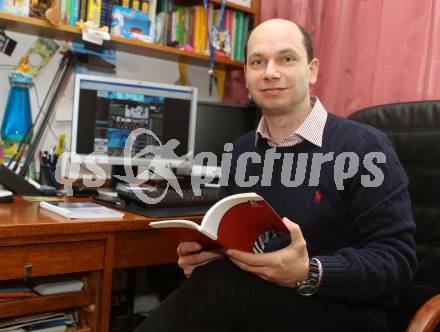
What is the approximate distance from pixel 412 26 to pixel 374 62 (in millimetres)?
182

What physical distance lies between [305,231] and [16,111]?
1.28 meters

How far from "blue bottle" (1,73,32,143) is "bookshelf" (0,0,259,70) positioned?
188mm

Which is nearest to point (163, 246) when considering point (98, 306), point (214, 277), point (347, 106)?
point (98, 306)

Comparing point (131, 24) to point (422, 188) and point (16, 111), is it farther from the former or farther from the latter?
point (422, 188)

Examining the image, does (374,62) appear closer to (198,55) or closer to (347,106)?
(347,106)

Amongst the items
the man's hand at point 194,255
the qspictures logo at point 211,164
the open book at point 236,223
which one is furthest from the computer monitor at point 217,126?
the open book at point 236,223

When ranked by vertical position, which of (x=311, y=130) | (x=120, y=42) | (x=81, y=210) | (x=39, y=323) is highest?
(x=120, y=42)

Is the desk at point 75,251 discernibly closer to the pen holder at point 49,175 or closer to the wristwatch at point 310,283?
the pen holder at point 49,175

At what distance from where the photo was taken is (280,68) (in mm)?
1226

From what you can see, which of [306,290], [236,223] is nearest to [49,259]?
[236,223]

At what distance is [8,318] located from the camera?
1305 mm

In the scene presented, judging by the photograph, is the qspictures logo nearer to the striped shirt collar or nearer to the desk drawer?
the striped shirt collar

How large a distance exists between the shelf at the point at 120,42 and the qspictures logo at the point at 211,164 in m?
0.37

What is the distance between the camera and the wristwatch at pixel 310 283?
928 millimetres
